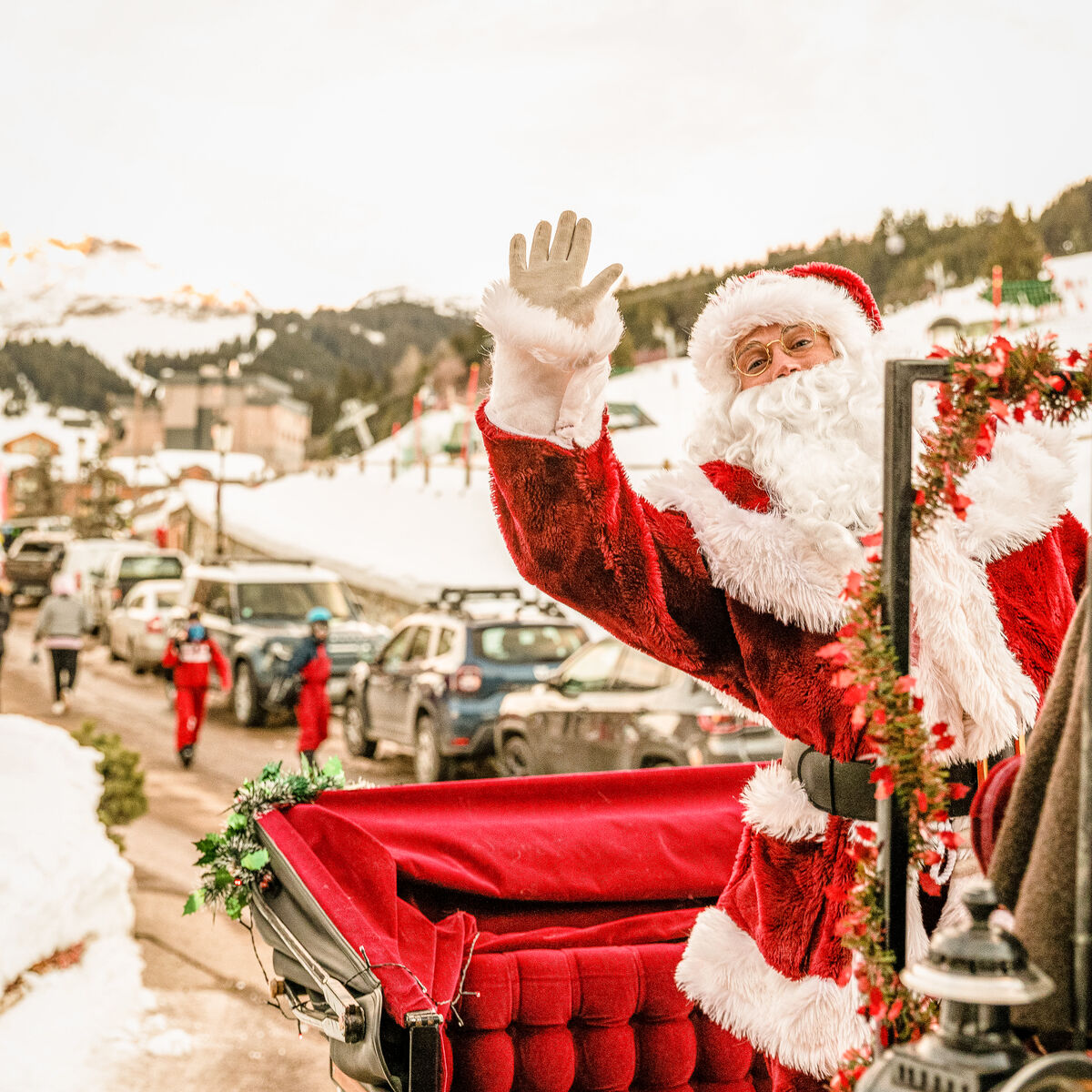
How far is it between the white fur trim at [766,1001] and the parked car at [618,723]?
3.93 meters

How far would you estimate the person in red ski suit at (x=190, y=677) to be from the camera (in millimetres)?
11305

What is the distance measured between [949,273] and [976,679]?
68897 millimetres

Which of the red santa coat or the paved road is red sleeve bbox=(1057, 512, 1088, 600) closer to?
the red santa coat

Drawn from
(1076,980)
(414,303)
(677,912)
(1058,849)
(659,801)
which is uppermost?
(414,303)

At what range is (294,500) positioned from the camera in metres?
38.2

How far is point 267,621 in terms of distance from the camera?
48.5 feet

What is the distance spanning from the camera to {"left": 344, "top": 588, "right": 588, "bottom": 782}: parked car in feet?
34.7

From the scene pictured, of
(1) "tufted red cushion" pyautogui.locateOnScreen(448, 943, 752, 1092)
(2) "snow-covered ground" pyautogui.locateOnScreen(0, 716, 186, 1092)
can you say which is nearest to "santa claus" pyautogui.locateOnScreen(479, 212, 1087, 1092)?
(1) "tufted red cushion" pyautogui.locateOnScreen(448, 943, 752, 1092)

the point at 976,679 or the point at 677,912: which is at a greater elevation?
the point at 976,679

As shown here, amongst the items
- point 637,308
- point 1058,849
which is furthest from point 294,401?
point 1058,849

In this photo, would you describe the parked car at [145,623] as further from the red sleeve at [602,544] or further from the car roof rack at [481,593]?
the red sleeve at [602,544]

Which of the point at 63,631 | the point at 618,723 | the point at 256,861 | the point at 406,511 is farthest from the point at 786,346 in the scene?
the point at 406,511

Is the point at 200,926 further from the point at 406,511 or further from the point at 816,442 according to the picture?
the point at 406,511

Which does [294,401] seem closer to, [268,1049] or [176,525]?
[176,525]
